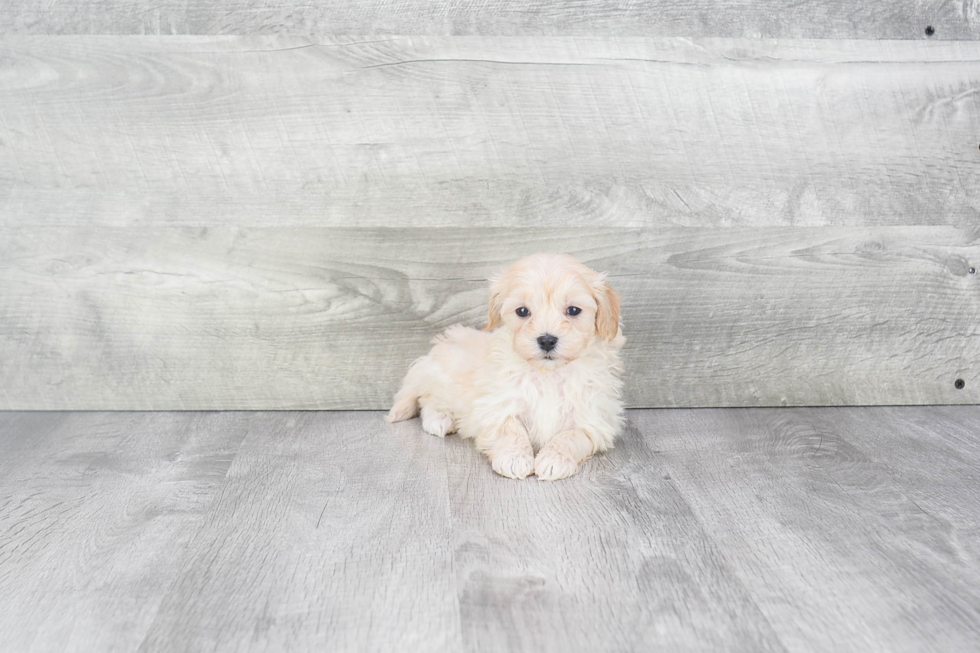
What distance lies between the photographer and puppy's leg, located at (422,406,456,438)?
1.73 meters

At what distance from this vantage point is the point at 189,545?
1.24 m

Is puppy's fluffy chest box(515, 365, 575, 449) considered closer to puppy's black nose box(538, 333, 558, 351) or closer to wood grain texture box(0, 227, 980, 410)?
puppy's black nose box(538, 333, 558, 351)

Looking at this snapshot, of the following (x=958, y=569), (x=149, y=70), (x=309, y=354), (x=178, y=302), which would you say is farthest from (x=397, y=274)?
(x=958, y=569)

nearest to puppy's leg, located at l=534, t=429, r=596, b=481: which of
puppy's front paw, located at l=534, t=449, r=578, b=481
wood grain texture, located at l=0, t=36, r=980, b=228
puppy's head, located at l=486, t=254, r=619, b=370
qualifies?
puppy's front paw, located at l=534, t=449, r=578, b=481

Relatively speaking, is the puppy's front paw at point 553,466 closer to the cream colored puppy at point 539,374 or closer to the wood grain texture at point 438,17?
the cream colored puppy at point 539,374

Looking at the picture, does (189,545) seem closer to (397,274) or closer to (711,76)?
(397,274)

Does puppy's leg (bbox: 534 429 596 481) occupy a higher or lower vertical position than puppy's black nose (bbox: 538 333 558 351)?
lower

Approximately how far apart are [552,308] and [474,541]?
18.7 inches

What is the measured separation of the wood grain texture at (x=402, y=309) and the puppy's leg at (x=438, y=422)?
8.3 inches

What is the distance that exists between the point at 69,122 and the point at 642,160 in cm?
130

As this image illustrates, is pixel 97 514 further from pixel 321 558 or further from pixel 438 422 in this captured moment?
pixel 438 422

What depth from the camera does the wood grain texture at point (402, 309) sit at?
1.86m

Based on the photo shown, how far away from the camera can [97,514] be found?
1.35 meters

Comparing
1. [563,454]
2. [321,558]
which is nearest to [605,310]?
[563,454]
